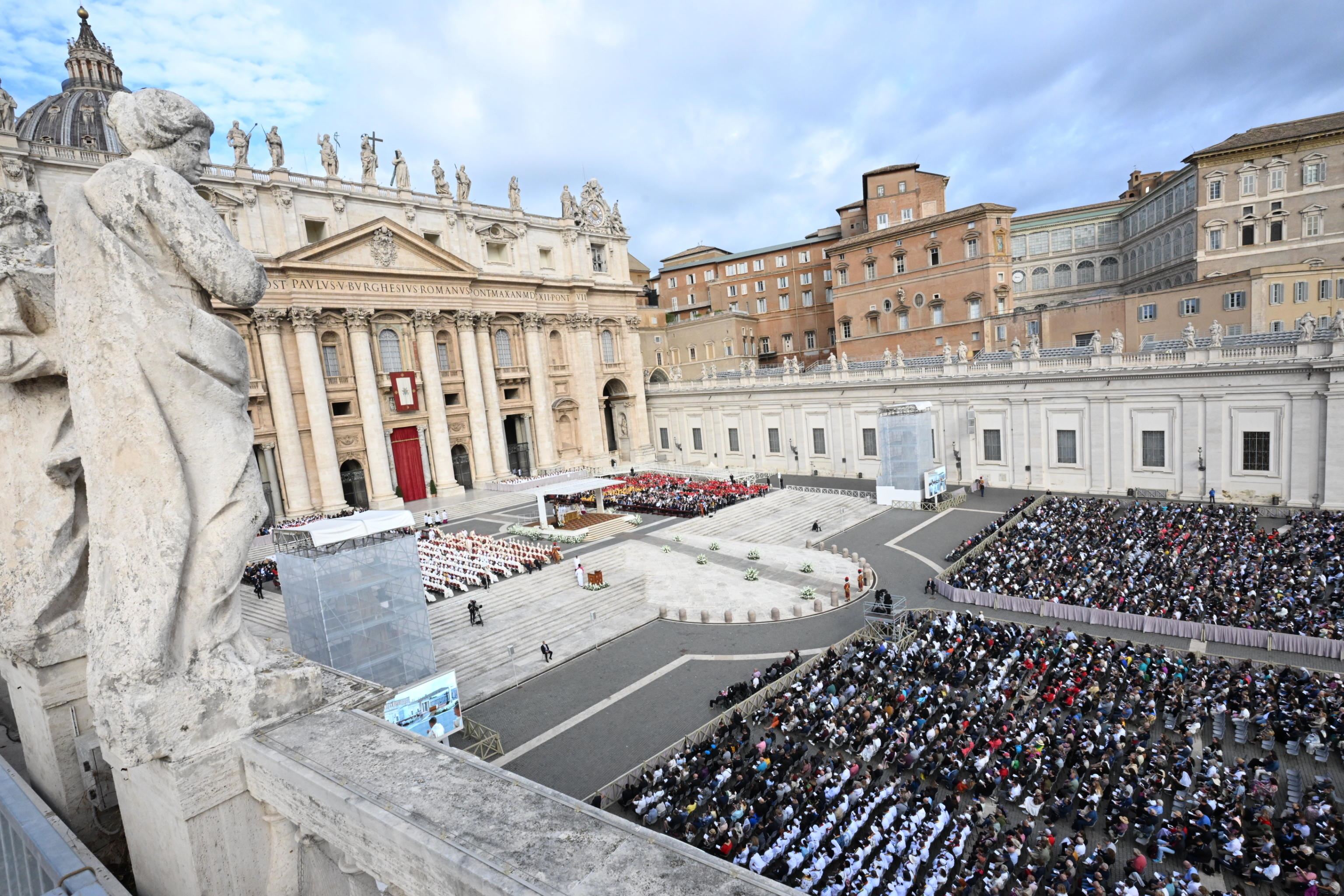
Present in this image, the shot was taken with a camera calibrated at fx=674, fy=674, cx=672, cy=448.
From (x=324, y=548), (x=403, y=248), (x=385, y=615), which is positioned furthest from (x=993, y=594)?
(x=403, y=248)

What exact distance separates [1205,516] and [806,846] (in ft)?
81.9

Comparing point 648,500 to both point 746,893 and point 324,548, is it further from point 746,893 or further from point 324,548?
point 746,893

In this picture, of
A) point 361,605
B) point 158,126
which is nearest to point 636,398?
point 361,605

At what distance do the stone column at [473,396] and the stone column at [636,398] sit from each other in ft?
43.0

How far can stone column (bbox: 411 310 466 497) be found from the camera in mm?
43844

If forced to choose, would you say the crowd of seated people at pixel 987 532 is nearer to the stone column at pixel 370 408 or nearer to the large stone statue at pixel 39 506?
the large stone statue at pixel 39 506

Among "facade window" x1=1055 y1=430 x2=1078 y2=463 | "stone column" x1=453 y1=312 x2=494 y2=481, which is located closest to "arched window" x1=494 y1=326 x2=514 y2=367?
"stone column" x1=453 y1=312 x2=494 y2=481

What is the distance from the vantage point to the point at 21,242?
5.57 metres

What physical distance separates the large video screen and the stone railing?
32371 mm

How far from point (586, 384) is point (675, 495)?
1705 cm

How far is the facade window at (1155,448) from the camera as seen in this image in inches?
1256

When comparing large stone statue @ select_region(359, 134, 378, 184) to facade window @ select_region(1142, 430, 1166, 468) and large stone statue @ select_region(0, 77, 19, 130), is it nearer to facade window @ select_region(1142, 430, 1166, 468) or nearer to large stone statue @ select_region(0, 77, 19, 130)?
large stone statue @ select_region(0, 77, 19, 130)

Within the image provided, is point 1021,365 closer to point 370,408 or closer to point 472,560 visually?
point 472,560

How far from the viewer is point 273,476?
3919 cm
